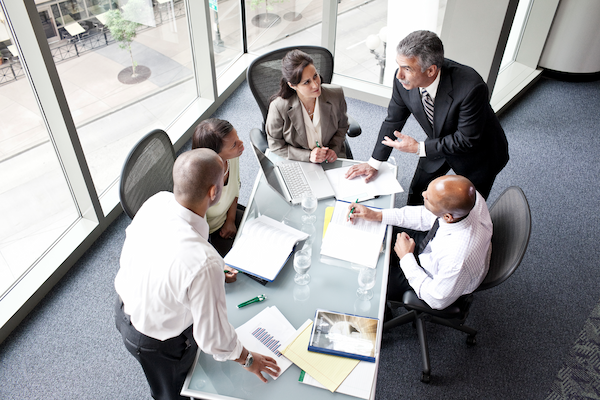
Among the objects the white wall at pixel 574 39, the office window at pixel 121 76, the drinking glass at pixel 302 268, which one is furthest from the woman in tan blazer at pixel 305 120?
the white wall at pixel 574 39

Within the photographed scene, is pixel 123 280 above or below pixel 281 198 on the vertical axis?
above

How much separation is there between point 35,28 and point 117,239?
1510 mm

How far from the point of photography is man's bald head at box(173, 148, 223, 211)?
1.66 meters

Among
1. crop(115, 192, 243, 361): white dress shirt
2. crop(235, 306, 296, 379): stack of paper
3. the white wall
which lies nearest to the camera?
crop(115, 192, 243, 361): white dress shirt

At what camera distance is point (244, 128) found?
4.40 metres

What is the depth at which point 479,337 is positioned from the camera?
2783 mm

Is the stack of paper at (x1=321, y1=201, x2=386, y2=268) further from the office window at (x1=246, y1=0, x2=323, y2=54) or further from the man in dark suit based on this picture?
the office window at (x1=246, y1=0, x2=323, y2=54)

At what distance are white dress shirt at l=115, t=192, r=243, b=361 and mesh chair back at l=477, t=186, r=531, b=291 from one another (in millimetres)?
1192

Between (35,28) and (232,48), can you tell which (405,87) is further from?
(232,48)

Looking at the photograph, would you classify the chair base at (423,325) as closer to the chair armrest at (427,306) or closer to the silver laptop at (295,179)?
the chair armrest at (427,306)

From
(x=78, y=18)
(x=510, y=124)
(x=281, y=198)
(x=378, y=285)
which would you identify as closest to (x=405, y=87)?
(x=281, y=198)

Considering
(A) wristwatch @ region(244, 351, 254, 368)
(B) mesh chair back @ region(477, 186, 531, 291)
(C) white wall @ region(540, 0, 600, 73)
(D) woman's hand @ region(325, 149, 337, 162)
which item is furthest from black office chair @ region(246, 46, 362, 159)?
(C) white wall @ region(540, 0, 600, 73)

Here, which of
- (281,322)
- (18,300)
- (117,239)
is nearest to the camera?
(281,322)

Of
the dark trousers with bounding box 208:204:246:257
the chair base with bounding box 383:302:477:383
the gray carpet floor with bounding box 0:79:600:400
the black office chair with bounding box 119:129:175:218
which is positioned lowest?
the gray carpet floor with bounding box 0:79:600:400
